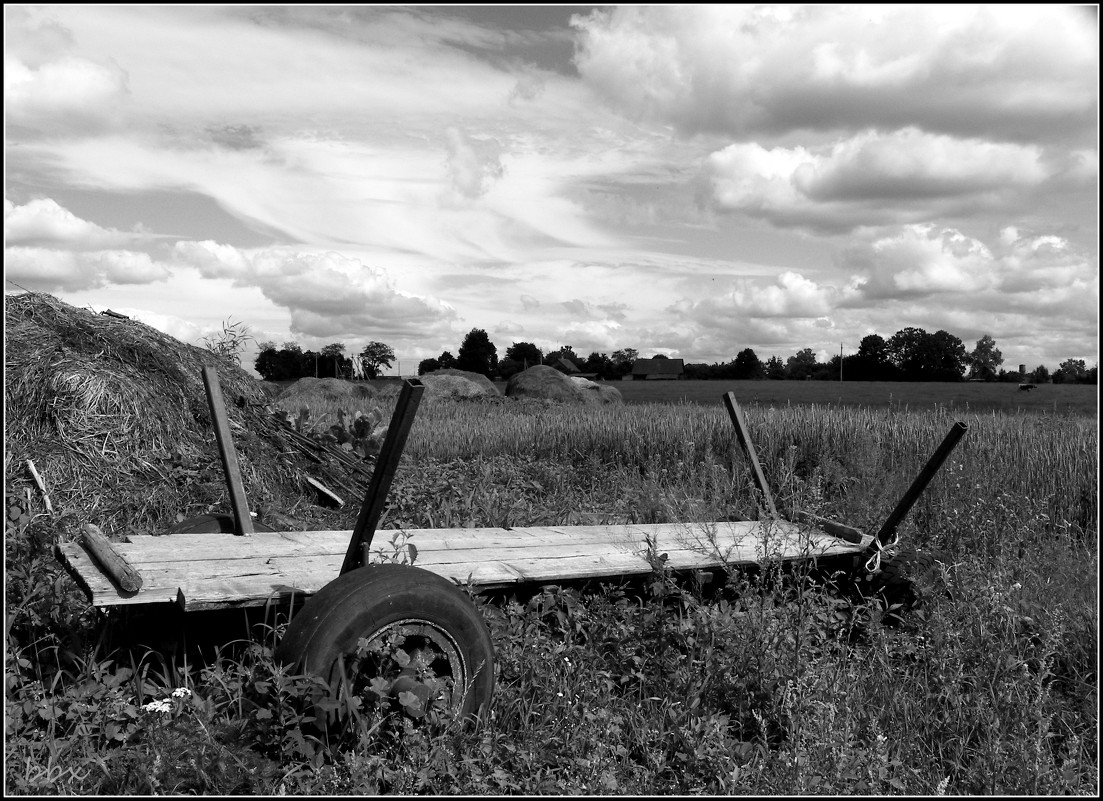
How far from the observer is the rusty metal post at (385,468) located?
3307 mm

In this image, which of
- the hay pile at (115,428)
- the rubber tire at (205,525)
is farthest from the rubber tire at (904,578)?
the hay pile at (115,428)

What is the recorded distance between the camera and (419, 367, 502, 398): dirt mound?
22.1 m

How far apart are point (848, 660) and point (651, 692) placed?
1.23 meters

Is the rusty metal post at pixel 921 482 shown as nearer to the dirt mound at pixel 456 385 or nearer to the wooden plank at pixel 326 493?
the wooden plank at pixel 326 493

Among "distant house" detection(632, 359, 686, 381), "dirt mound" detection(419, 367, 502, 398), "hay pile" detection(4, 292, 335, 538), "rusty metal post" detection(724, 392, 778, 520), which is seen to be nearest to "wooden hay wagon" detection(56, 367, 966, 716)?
"rusty metal post" detection(724, 392, 778, 520)

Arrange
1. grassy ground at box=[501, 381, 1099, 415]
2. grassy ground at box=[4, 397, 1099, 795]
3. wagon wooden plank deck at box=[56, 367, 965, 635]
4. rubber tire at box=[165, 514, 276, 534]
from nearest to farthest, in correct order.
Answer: grassy ground at box=[4, 397, 1099, 795]
wagon wooden plank deck at box=[56, 367, 965, 635]
rubber tire at box=[165, 514, 276, 534]
grassy ground at box=[501, 381, 1099, 415]

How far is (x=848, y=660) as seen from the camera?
175 inches

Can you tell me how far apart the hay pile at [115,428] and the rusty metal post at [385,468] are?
364 centimetres

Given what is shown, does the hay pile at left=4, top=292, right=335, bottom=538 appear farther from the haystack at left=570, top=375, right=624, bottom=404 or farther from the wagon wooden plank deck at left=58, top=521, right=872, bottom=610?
the haystack at left=570, top=375, right=624, bottom=404

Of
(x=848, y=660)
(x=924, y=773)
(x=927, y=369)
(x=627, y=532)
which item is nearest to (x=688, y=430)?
(x=627, y=532)

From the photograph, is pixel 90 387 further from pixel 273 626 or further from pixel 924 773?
pixel 924 773

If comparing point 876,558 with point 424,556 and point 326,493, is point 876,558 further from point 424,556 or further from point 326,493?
point 326,493

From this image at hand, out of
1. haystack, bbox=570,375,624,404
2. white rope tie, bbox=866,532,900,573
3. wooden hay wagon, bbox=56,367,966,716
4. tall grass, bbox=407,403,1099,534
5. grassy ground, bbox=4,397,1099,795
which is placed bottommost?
grassy ground, bbox=4,397,1099,795

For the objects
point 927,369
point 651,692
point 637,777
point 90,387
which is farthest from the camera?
point 927,369
